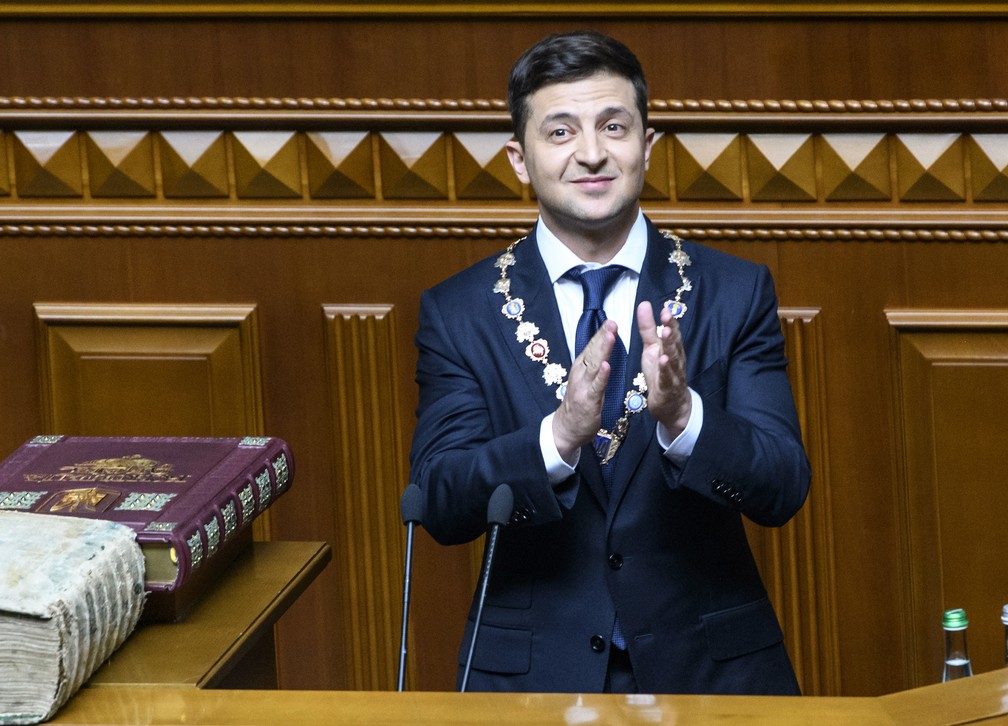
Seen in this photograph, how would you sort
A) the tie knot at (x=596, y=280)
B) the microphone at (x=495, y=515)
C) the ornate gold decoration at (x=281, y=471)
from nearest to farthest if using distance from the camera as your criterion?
1. the microphone at (x=495, y=515)
2. the tie knot at (x=596, y=280)
3. the ornate gold decoration at (x=281, y=471)

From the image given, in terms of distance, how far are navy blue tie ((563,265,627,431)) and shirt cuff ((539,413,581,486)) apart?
142mm

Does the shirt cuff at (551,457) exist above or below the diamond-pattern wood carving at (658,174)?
below

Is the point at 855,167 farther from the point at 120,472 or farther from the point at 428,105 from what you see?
the point at 120,472

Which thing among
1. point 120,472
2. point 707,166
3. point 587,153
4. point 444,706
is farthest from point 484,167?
point 444,706

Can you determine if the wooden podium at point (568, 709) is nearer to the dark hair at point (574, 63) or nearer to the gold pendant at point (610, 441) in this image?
Answer: the gold pendant at point (610, 441)

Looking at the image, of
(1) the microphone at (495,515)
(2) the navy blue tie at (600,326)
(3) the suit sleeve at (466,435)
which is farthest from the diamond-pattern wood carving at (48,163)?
(1) the microphone at (495,515)

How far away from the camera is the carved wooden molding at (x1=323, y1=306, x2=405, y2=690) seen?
3.21 meters

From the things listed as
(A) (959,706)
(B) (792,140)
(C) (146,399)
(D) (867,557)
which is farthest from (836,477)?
(A) (959,706)

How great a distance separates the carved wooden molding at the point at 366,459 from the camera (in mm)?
3211

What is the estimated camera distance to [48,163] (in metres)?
3.25

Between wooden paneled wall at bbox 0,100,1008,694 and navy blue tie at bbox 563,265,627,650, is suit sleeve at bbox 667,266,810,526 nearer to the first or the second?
navy blue tie at bbox 563,265,627,650

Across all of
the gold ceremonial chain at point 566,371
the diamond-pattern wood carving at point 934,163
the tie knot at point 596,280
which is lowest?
the gold ceremonial chain at point 566,371

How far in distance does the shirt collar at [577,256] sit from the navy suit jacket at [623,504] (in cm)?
1

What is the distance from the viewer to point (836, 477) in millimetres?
3150
